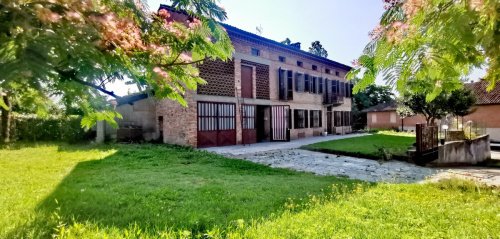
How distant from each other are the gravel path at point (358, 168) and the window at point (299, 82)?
27.4ft

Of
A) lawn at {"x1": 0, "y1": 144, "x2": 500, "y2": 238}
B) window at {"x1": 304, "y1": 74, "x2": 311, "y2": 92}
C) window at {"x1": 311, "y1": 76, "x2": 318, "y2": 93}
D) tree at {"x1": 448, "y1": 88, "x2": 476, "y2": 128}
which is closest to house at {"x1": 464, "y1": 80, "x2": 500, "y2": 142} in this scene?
tree at {"x1": 448, "y1": 88, "x2": 476, "y2": 128}

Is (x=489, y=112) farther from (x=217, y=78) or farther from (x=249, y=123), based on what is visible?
(x=217, y=78)

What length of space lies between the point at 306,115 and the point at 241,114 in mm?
7472

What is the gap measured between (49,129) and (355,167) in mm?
14434

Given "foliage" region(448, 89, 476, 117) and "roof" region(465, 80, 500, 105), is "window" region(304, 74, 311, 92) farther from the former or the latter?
"roof" region(465, 80, 500, 105)

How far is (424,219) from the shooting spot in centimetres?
405

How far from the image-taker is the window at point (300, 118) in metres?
20.8

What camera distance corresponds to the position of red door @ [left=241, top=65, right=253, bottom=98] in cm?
1662

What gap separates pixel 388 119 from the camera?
3991 cm

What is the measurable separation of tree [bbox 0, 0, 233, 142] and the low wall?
Answer: 1353 centimetres

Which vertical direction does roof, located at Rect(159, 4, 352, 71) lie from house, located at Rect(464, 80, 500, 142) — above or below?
above

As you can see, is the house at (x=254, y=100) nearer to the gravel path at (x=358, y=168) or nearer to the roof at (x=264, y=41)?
the roof at (x=264, y=41)

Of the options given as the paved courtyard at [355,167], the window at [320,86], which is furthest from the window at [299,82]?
the paved courtyard at [355,167]

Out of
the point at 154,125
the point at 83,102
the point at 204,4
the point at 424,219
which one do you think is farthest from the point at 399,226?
the point at 154,125
